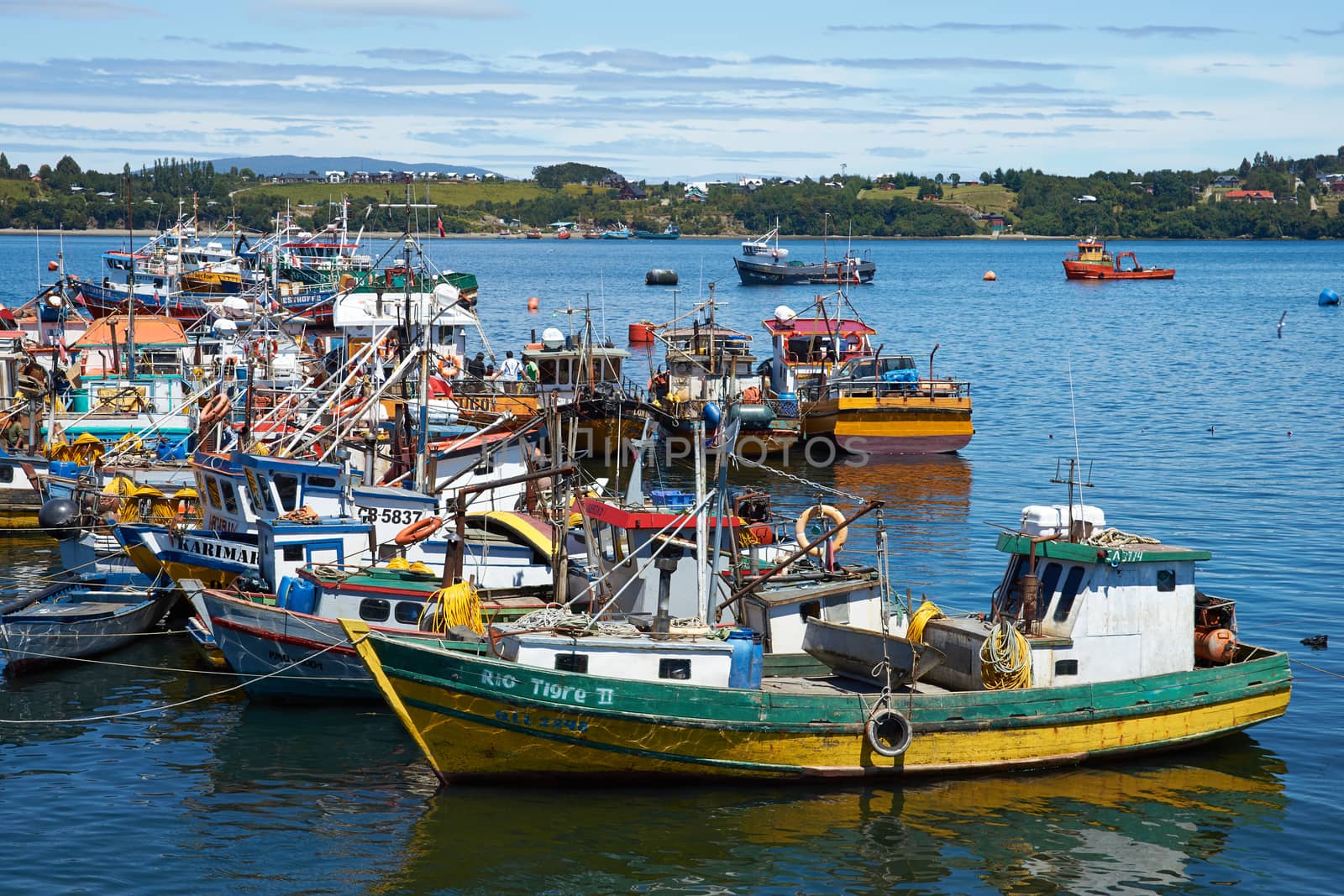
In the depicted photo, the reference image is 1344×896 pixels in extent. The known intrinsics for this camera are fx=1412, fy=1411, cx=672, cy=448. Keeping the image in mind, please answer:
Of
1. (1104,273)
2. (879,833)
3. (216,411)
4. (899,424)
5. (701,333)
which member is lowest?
(879,833)

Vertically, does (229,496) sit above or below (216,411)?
below

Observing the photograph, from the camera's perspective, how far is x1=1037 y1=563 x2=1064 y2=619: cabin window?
23.1 m

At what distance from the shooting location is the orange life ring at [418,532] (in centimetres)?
2698

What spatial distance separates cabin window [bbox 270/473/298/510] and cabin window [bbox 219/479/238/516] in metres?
1.11

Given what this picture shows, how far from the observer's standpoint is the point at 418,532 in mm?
27188

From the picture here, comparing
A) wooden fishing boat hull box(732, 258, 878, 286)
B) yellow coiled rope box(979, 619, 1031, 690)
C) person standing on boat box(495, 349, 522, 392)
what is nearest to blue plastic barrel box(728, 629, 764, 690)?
yellow coiled rope box(979, 619, 1031, 690)

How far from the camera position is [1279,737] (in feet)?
81.6

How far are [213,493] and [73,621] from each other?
3988 millimetres

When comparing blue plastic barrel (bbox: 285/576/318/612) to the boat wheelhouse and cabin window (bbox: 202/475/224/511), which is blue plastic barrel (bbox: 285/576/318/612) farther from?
the boat wheelhouse

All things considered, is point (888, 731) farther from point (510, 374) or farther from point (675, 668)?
point (510, 374)

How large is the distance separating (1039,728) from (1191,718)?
2.91 m

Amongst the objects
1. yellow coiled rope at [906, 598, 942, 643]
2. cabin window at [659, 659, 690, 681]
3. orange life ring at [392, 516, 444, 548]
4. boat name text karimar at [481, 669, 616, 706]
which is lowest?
boat name text karimar at [481, 669, 616, 706]

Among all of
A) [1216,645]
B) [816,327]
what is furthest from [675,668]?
[816,327]

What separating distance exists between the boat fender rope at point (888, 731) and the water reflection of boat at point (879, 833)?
0.80 metres
